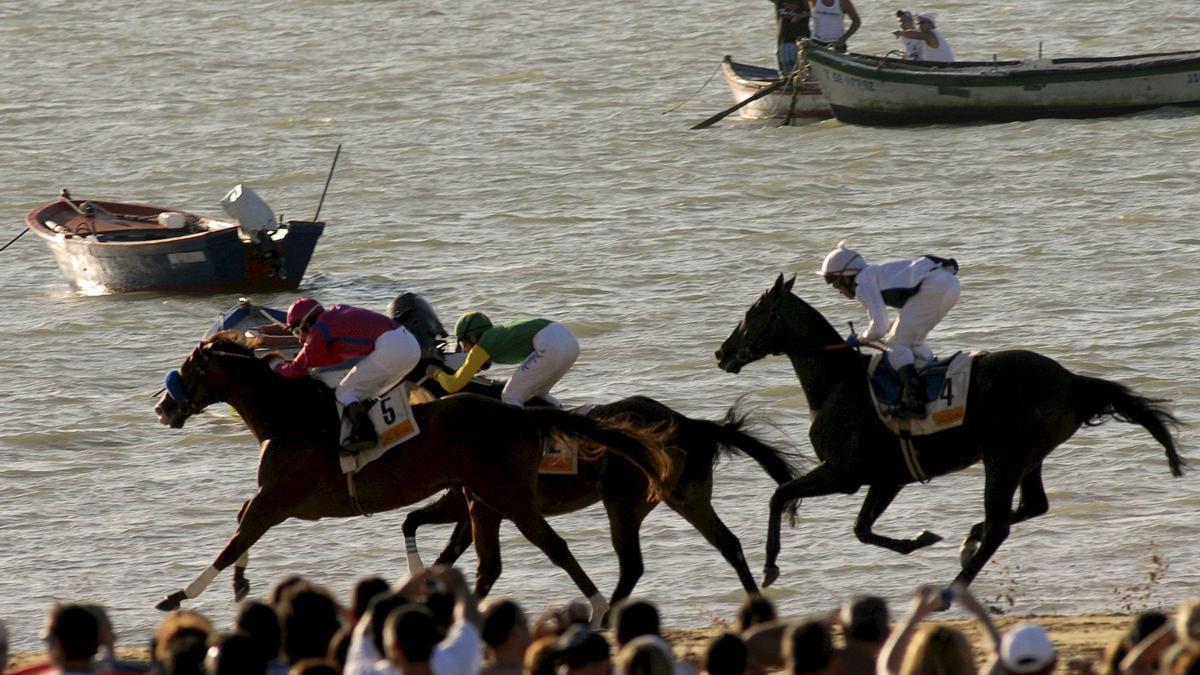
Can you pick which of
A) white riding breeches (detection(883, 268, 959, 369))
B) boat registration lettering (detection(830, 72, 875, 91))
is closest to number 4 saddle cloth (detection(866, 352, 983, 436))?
white riding breeches (detection(883, 268, 959, 369))

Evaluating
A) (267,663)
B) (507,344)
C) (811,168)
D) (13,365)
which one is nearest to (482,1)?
(811,168)

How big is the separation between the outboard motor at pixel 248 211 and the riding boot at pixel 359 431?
14.7 m

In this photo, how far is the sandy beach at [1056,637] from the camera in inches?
400

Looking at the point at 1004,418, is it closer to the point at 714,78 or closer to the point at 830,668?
the point at 830,668

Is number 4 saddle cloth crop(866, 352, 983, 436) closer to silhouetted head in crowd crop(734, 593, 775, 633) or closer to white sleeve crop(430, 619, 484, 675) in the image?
silhouetted head in crowd crop(734, 593, 775, 633)

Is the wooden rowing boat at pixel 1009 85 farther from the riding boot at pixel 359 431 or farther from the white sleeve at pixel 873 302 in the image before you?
the riding boot at pixel 359 431

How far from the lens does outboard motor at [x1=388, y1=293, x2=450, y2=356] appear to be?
13203 millimetres

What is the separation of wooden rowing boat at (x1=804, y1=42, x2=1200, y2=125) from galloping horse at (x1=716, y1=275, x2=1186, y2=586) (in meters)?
21.0

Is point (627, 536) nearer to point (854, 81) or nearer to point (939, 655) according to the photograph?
point (939, 655)

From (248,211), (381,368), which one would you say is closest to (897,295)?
(381,368)

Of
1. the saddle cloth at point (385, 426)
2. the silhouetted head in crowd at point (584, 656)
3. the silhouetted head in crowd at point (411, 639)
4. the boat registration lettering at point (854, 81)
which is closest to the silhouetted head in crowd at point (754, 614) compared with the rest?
the silhouetted head in crowd at point (584, 656)

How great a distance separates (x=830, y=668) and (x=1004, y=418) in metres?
6.14

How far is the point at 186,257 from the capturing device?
2733 cm

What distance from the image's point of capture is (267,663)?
6688mm
